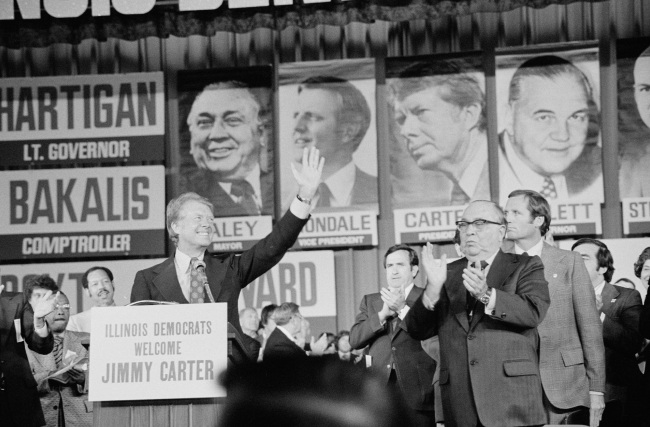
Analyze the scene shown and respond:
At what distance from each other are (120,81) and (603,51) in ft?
16.1

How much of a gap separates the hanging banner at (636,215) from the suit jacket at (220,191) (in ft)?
11.3

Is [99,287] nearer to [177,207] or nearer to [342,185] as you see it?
[177,207]

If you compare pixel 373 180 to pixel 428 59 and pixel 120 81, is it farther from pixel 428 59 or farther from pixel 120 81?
pixel 120 81

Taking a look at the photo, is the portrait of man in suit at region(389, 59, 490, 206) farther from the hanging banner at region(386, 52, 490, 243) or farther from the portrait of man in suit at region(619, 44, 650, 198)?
the portrait of man in suit at region(619, 44, 650, 198)

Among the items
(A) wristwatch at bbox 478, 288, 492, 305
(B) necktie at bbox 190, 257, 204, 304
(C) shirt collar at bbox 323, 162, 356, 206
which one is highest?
(C) shirt collar at bbox 323, 162, 356, 206

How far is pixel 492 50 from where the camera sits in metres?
9.22

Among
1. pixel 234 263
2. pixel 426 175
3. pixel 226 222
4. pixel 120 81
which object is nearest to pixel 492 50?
pixel 426 175

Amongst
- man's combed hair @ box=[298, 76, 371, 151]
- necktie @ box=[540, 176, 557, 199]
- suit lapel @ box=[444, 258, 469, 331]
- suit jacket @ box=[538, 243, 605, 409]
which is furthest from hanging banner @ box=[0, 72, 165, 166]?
suit lapel @ box=[444, 258, 469, 331]

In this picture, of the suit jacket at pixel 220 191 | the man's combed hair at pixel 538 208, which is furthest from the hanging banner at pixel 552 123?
the man's combed hair at pixel 538 208

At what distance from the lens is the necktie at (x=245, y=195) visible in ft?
29.9

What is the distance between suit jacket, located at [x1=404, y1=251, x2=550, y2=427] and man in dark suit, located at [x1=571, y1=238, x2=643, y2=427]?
5.36ft

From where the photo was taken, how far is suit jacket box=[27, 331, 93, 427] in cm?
534

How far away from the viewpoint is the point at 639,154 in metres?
8.67

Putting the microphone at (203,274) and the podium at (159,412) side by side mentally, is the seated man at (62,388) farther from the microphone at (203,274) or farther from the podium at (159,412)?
the podium at (159,412)
